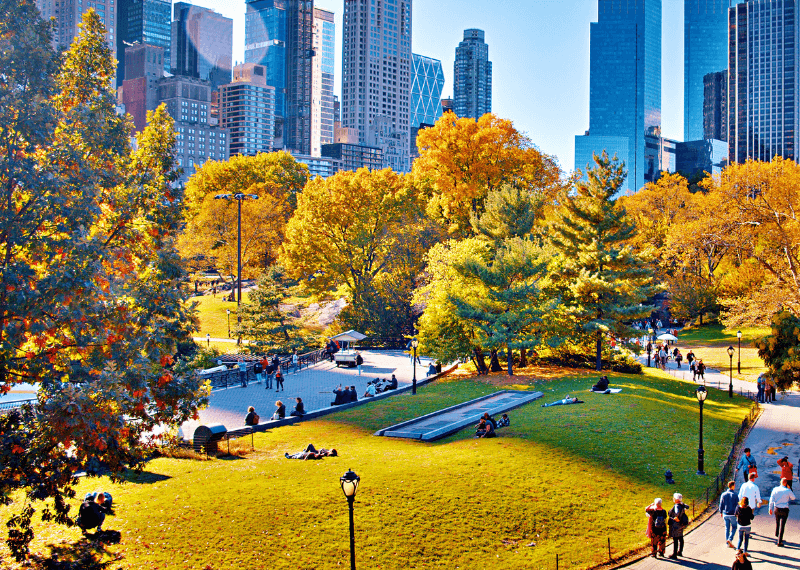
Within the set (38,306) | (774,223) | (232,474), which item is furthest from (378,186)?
(38,306)

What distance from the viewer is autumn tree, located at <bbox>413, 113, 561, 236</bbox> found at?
179 ft

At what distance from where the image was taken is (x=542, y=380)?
3722 cm

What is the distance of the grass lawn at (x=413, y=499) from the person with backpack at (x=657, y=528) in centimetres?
58

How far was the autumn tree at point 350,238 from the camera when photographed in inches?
2219

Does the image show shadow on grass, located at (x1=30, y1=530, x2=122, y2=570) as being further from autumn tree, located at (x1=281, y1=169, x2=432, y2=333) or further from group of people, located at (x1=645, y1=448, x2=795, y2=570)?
autumn tree, located at (x1=281, y1=169, x2=432, y2=333)

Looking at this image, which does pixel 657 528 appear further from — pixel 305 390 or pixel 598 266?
pixel 598 266

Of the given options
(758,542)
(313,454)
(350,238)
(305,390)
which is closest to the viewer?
(758,542)

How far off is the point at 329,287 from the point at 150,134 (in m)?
43.8

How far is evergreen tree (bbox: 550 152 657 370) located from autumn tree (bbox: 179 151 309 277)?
34.9 m

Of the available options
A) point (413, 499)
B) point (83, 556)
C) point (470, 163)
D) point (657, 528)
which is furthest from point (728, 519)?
point (470, 163)

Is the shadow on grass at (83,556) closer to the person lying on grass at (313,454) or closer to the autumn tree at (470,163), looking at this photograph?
the person lying on grass at (313,454)

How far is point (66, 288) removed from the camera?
10883 mm

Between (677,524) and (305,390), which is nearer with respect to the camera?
(677,524)

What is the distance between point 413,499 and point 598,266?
85.6ft
